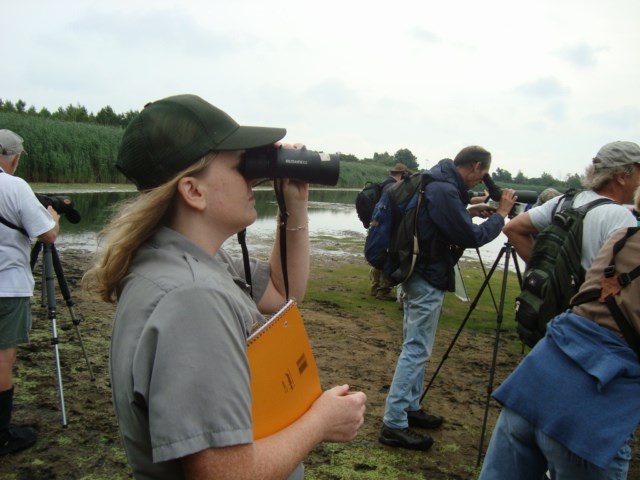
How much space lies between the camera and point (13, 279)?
3.42 metres

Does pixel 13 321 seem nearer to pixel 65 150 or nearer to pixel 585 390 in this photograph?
pixel 585 390

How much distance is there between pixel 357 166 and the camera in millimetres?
48500

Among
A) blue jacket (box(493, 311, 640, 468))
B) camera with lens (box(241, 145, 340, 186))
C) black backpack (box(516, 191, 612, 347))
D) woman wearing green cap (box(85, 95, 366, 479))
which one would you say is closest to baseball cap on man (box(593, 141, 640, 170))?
black backpack (box(516, 191, 612, 347))

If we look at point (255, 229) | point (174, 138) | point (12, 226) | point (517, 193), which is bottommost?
point (255, 229)

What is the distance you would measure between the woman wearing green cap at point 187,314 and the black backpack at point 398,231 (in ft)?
7.76

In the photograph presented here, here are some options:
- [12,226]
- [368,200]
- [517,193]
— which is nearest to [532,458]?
[517,193]

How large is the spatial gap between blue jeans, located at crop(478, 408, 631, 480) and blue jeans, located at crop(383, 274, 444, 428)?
1417mm

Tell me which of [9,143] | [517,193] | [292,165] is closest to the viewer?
[292,165]

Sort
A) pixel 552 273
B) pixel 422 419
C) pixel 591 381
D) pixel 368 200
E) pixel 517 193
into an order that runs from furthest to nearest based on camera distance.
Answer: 1. pixel 368 200
2. pixel 517 193
3. pixel 422 419
4. pixel 552 273
5. pixel 591 381

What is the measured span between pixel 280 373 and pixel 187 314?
0.39 metres

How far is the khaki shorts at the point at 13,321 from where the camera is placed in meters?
3.37

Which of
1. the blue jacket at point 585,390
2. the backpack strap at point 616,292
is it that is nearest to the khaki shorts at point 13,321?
the blue jacket at point 585,390

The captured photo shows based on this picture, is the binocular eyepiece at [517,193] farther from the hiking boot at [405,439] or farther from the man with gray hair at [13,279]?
the man with gray hair at [13,279]

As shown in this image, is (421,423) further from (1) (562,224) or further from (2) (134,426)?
(2) (134,426)
